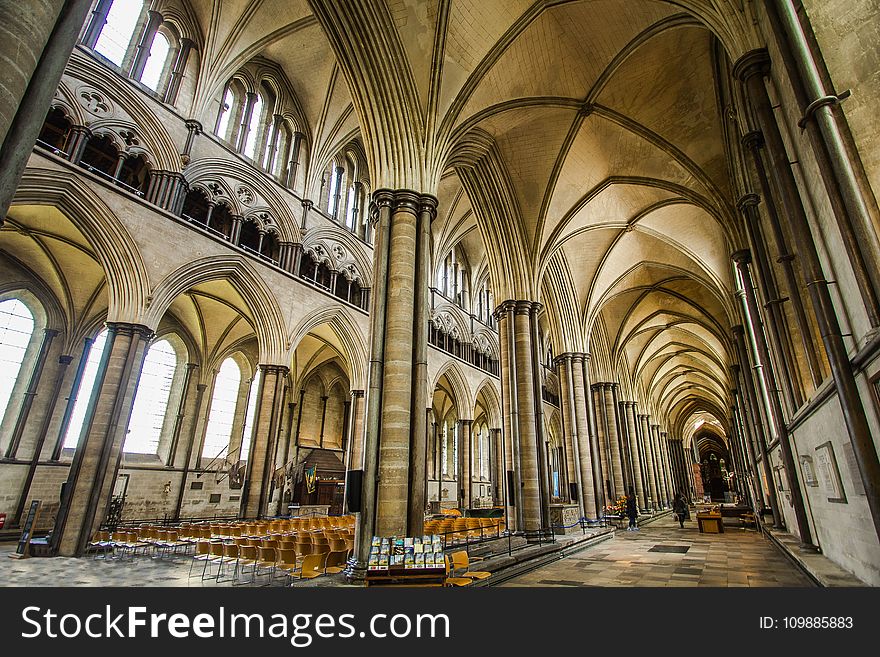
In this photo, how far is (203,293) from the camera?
54.0 feet

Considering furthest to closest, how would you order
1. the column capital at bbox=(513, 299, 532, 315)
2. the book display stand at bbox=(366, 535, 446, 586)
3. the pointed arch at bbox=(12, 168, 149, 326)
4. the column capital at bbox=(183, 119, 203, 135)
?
the column capital at bbox=(513, 299, 532, 315) < the column capital at bbox=(183, 119, 203, 135) < the pointed arch at bbox=(12, 168, 149, 326) < the book display stand at bbox=(366, 535, 446, 586)

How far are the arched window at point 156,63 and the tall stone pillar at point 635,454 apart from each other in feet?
88.2

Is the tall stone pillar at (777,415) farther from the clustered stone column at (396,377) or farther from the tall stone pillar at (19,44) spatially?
the tall stone pillar at (19,44)

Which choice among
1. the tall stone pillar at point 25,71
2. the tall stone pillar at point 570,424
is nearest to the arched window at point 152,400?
the tall stone pillar at point 570,424

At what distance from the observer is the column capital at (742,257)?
440 inches

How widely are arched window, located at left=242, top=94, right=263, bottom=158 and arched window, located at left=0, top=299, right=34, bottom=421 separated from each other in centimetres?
865

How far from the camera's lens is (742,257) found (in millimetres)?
11297

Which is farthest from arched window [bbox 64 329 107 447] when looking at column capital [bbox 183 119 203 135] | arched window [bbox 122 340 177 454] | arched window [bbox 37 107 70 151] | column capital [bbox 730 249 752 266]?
column capital [bbox 730 249 752 266]

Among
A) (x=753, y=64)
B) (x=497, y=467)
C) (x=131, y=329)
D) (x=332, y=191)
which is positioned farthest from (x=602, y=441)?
(x=131, y=329)

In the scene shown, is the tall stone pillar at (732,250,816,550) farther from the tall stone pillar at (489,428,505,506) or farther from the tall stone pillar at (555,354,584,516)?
the tall stone pillar at (489,428,505,506)

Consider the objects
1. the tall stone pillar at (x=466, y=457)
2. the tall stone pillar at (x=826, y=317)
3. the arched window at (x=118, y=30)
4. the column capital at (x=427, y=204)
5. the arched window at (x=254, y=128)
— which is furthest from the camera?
the tall stone pillar at (x=466, y=457)

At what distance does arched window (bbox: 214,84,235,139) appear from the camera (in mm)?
14617

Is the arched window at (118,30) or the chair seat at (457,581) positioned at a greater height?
the arched window at (118,30)
